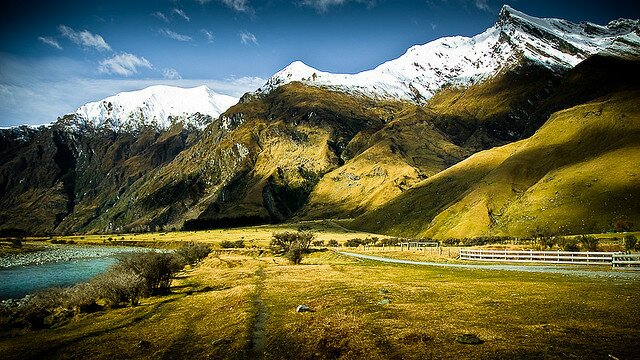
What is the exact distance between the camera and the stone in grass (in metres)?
19.5

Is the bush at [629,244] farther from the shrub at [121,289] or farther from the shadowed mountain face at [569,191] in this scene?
the shrub at [121,289]

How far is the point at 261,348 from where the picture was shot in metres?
22.5

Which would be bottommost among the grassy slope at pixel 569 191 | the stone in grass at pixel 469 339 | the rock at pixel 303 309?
the rock at pixel 303 309

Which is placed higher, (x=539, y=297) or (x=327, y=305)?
(x=539, y=297)

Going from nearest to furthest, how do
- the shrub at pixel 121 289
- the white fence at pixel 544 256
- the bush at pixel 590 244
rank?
the shrub at pixel 121 289 < the white fence at pixel 544 256 < the bush at pixel 590 244

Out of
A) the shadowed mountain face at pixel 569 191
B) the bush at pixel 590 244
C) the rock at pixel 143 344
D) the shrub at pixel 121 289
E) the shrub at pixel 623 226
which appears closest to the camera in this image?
the rock at pixel 143 344

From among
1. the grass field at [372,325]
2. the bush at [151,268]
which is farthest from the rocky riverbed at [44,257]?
the grass field at [372,325]

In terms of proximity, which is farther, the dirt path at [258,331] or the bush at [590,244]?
the bush at [590,244]

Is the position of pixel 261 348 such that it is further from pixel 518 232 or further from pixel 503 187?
pixel 503 187

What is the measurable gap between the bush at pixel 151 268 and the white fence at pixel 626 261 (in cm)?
5690

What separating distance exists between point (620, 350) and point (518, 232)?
489 ft

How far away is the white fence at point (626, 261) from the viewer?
159ft

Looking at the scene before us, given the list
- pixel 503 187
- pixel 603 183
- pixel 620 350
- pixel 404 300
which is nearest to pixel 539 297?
pixel 404 300

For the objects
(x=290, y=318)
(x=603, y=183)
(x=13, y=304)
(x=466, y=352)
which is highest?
(x=603, y=183)
